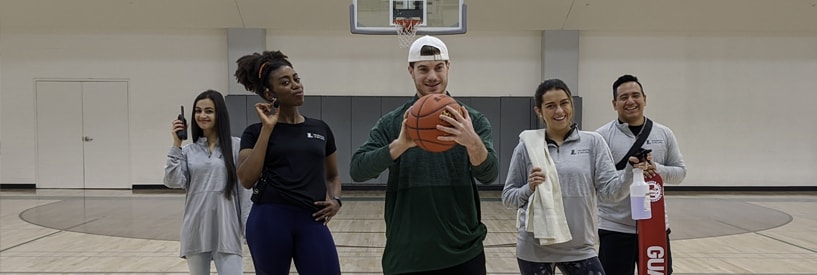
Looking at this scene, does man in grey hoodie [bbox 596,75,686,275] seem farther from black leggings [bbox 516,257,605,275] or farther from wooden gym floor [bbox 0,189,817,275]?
wooden gym floor [bbox 0,189,817,275]

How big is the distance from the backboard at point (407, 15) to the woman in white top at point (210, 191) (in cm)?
590

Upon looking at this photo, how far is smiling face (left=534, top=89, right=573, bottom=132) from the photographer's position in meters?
2.51

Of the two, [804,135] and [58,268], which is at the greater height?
[804,135]

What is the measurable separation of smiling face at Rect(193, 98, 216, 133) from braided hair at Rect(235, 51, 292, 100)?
517 mm

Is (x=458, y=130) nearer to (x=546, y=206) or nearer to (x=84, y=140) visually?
(x=546, y=206)

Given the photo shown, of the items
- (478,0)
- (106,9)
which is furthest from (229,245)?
(106,9)

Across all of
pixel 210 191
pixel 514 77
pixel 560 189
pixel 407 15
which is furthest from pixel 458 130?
pixel 514 77

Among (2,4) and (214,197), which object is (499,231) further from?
(2,4)

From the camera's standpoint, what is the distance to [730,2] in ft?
35.8

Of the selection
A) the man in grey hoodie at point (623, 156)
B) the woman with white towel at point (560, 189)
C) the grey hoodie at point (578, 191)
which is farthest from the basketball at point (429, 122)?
the man in grey hoodie at point (623, 156)

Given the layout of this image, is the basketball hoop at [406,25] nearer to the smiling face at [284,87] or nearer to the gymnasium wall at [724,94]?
the gymnasium wall at [724,94]

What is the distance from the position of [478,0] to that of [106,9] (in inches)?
301

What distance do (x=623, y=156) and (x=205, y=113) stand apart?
2.34 meters

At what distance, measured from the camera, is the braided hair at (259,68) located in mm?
2518
